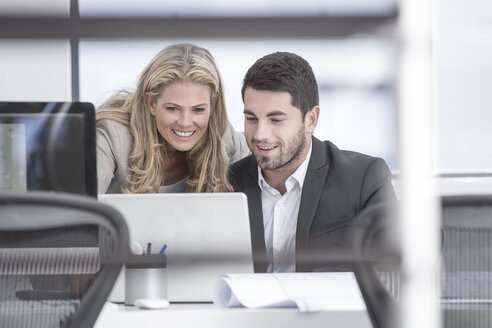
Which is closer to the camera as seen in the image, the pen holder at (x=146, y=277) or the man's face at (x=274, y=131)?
the pen holder at (x=146, y=277)

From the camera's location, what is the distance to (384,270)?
3.82ft

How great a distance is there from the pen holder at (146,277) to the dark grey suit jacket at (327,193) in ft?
2.37

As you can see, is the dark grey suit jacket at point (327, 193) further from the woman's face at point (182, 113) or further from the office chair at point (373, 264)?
the office chair at point (373, 264)

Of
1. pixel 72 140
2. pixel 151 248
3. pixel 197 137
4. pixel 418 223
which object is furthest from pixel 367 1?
pixel 197 137

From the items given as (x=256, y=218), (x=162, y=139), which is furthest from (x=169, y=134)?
(x=256, y=218)

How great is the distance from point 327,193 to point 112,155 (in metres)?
0.78

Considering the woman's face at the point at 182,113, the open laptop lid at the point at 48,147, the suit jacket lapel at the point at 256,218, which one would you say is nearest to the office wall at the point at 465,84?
the suit jacket lapel at the point at 256,218

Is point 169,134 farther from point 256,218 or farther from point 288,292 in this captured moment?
point 288,292

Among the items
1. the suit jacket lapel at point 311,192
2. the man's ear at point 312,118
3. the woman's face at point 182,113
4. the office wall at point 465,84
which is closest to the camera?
the suit jacket lapel at point 311,192

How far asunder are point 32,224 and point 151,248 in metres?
0.58

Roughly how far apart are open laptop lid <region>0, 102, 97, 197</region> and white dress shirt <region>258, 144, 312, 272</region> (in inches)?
31.3

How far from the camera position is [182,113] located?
259 cm

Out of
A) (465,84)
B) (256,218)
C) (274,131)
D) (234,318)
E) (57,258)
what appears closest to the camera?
(57,258)

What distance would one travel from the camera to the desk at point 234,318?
4.45 feet
